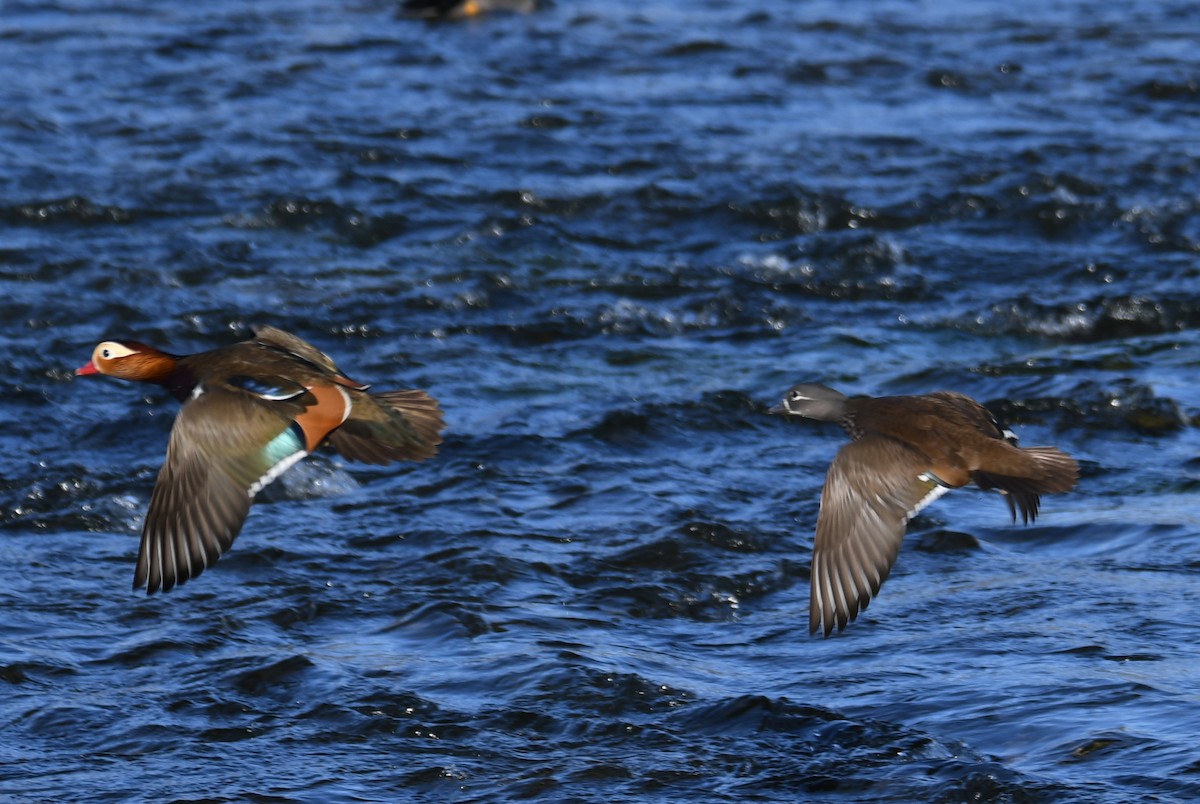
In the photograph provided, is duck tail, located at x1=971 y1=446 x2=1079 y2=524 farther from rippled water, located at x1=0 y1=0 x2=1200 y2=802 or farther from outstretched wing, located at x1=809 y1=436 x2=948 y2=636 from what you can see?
rippled water, located at x1=0 y1=0 x2=1200 y2=802

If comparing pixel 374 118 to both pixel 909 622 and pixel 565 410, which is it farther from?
pixel 909 622

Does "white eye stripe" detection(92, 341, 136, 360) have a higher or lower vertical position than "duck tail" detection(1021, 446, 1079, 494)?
higher

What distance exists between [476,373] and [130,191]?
9.86 feet

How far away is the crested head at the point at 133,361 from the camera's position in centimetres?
588

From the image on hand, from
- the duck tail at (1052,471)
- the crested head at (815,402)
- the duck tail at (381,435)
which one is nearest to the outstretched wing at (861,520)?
the duck tail at (1052,471)

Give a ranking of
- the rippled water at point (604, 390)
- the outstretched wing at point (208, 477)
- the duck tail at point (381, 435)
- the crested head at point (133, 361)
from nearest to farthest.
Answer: the outstretched wing at point (208, 477) → the rippled water at point (604, 390) → the duck tail at point (381, 435) → the crested head at point (133, 361)

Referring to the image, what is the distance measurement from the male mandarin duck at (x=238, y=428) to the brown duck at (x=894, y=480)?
1.24m

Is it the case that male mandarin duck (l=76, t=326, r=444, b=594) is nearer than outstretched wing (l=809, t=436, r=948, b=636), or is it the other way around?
male mandarin duck (l=76, t=326, r=444, b=594)

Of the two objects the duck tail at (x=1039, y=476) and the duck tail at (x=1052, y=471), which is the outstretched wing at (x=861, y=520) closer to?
the duck tail at (x=1039, y=476)

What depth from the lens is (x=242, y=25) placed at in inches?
571

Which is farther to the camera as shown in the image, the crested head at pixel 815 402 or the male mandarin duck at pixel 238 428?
the crested head at pixel 815 402

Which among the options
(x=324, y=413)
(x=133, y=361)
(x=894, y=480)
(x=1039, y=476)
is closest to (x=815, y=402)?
(x=894, y=480)

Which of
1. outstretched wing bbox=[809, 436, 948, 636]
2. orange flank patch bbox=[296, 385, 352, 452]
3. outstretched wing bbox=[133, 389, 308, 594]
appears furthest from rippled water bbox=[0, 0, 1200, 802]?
orange flank patch bbox=[296, 385, 352, 452]

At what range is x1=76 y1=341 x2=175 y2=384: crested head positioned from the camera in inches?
231
